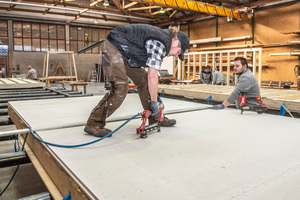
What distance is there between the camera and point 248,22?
41.9 feet

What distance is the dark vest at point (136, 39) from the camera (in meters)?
2.14

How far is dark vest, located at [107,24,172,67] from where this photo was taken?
2.14 metres

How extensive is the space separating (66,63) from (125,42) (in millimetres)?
17244

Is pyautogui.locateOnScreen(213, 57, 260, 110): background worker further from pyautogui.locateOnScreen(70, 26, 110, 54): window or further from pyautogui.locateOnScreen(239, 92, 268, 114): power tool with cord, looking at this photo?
pyautogui.locateOnScreen(70, 26, 110, 54): window

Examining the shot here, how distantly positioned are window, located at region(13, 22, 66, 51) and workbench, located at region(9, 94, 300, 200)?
1593 cm

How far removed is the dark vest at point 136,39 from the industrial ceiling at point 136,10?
8239 millimetres

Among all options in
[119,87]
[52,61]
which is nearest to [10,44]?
[52,61]

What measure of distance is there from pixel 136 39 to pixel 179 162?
1.15 m

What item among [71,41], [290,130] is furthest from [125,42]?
[71,41]

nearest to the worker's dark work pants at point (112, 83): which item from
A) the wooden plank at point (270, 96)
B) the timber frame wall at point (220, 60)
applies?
the wooden plank at point (270, 96)

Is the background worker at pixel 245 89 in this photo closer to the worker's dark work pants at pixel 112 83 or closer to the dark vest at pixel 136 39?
the dark vest at pixel 136 39

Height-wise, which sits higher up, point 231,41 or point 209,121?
point 231,41

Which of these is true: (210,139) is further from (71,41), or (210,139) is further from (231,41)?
(71,41)

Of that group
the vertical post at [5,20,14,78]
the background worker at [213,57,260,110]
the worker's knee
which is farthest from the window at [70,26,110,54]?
the worker's knee
